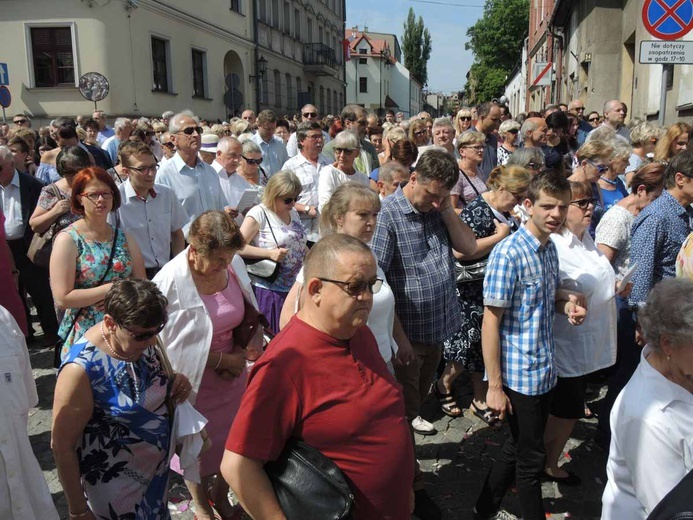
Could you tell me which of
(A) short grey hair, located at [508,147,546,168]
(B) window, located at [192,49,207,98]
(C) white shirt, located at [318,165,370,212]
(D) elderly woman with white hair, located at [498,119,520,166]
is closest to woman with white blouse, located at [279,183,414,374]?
(A) short grey hair, located at [508,147,546,168]

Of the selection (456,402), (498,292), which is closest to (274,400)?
(498,292)

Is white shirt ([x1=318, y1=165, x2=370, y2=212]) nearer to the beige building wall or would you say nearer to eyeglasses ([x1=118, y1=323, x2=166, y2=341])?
eyeglasses ([x1=118, y1=323, x2=166, y2=341])

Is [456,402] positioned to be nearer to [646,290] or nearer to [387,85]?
[646,290]

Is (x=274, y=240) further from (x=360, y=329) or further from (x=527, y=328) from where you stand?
(x=360, y=329)

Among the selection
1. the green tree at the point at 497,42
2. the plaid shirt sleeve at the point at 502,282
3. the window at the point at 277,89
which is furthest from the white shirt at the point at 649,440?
the green tree at the point at 497,42

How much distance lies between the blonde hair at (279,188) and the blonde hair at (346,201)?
4.49 feet

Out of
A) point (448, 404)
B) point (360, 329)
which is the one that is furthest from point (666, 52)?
point (360, 329)

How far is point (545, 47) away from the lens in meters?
30.1

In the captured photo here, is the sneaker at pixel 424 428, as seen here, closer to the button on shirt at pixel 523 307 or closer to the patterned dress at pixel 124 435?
the button on shirt at pixel 523 307

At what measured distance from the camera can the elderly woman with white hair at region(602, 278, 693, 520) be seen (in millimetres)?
1910

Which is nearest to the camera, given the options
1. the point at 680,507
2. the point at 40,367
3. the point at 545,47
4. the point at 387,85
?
the point at 680,507

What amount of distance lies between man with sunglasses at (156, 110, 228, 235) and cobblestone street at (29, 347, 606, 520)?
212cm

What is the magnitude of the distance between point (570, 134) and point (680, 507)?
8.37m

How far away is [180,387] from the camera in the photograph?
111 inches
